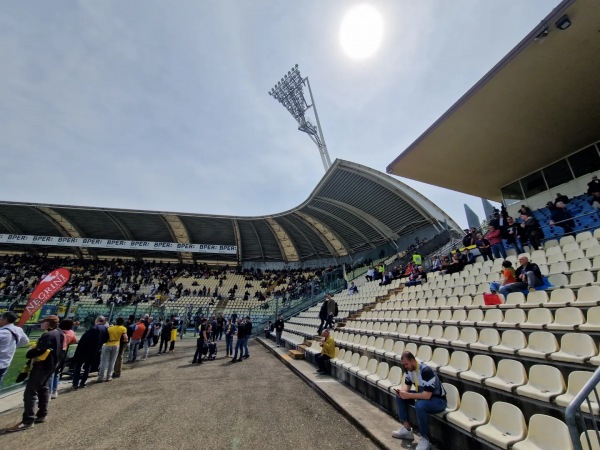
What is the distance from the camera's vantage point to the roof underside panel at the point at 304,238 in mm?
31775

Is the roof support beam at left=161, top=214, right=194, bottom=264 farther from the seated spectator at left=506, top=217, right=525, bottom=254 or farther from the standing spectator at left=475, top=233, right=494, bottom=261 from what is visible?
the seated spectator at left=506, top=217, right=525, bottom=254

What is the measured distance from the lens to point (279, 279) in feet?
107

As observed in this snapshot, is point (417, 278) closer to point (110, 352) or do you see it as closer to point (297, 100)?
point (110, 352)

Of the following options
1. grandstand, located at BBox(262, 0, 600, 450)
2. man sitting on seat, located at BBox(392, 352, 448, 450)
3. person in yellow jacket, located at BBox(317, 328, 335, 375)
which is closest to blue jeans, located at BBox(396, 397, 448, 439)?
man sitting on seat, located at BBox(392, 352, 448, 450)

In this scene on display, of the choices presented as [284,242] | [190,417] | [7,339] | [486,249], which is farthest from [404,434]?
[284,242]

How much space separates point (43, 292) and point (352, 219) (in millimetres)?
23544

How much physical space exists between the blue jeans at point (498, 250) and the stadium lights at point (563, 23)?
5.57 metres

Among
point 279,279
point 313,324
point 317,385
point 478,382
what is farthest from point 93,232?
point 478,382

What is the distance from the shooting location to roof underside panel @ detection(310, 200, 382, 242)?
88.5ft

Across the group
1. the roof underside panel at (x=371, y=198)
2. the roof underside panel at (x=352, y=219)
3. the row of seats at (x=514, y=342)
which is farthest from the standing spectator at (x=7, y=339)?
the roof underside panel at (x=352, y=219)

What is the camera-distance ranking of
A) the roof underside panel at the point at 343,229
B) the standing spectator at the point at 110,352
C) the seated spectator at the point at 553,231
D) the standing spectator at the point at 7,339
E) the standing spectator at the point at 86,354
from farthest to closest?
1. the roof underside panel at the point at 343,229
2. the seated spectator at the point at 553,231
3. the standing spectator at the point at 110,352
4. the standing spectator at the point at 86,354
5. the standing spectator at the point at 7,339

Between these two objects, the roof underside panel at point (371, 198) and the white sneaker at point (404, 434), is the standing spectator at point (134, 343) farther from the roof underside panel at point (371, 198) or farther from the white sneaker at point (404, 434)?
the roof underside panel at point (371, 198)

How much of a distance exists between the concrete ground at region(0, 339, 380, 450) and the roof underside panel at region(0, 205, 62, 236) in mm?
34744

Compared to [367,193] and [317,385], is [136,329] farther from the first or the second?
[367,193]
